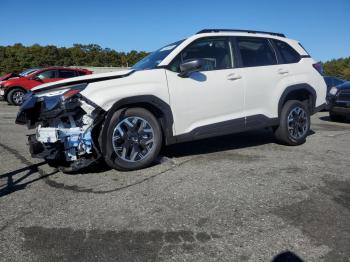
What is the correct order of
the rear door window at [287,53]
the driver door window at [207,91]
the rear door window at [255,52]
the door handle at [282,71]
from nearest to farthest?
the driver door window at [207,91] < the rear door window at [255,52] < the door handle at [282,71] < the rear door window at [287,53]

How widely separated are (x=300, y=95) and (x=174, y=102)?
9.11 feet

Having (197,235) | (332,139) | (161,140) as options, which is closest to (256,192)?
(197,235)

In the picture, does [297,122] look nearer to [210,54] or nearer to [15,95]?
[210,54]

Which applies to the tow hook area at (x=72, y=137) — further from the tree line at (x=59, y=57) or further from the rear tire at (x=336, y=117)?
the tree line at (x=59, y=57)

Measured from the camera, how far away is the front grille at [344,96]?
9.51 meters

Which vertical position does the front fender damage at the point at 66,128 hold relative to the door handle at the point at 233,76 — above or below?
below

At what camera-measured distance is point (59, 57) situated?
5544 centimetres

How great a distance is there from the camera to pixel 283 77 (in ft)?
19.8

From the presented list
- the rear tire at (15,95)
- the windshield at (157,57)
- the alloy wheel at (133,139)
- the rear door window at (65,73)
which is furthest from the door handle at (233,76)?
the rear tire at (15,95)

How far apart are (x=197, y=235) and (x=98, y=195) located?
1.36 metres

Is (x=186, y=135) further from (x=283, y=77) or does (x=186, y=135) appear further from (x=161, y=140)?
(x=283, y=77)

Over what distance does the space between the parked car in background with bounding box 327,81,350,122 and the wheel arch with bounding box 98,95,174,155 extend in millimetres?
6404

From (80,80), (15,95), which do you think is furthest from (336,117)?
(15,95)

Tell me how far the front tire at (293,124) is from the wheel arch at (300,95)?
4.7 inches
